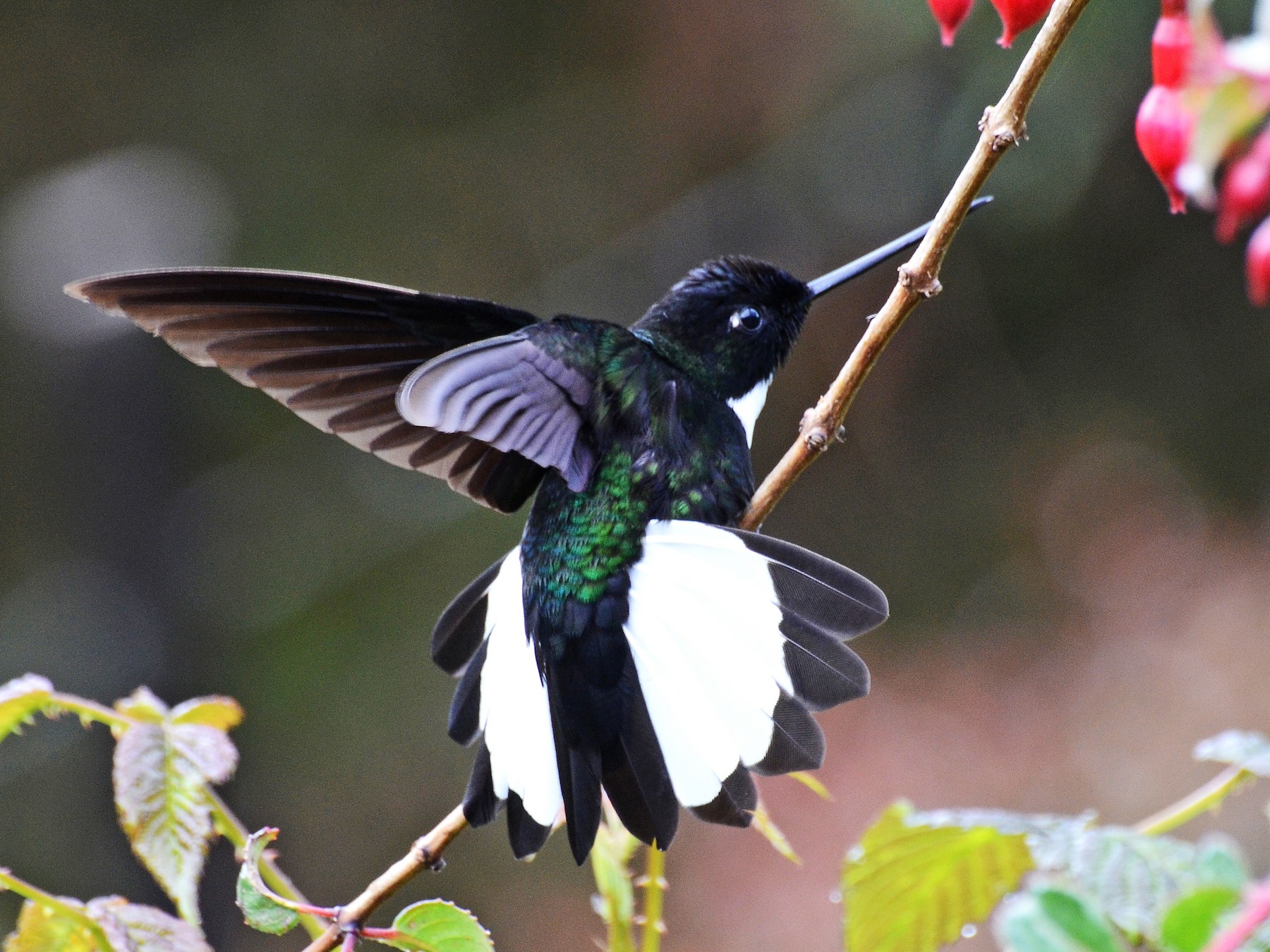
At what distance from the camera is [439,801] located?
3.63 metres

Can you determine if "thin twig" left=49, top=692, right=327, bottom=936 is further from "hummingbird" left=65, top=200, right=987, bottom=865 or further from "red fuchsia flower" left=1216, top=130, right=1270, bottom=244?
"red fuchsia flower" left=1216, top=130, right=1270, bottom=244

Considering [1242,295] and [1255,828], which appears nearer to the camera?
[1255,828]

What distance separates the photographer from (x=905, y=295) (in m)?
0.67

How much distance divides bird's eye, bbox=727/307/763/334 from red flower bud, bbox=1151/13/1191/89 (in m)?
0.63

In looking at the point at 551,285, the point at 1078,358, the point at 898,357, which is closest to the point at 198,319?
the point at 551,285


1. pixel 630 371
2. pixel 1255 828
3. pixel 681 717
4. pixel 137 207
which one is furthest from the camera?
pixel 137 207

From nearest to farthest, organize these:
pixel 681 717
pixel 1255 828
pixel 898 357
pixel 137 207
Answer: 1. pixel 681 717
2. pixel 1255 828
3. pixel 137 207
4. pixel 898 357

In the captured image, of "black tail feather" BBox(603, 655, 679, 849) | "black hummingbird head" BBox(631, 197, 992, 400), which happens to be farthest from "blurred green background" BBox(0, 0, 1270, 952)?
"black tail feather" BBox(603, 655, 679, 849)


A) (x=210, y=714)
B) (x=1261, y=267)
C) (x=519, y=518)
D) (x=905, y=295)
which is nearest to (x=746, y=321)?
(x=905, y=295)

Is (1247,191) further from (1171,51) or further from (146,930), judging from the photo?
(146,930)

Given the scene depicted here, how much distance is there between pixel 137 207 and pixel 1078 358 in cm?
272

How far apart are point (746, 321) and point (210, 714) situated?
0.59 meters

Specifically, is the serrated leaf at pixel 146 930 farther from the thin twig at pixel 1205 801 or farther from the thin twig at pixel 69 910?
the thin twig at pixel 1205 801

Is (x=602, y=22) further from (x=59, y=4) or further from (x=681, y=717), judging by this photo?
Answer: (x=681, y=717)
